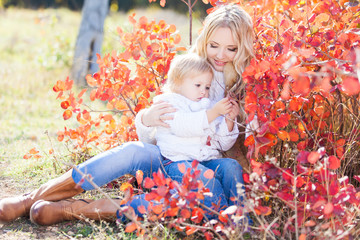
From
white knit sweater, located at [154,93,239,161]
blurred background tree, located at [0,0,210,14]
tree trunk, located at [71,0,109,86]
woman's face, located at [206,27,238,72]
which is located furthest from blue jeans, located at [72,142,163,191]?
blurred background tree, located at [0,0,210,14]

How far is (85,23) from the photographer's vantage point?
21.0ft

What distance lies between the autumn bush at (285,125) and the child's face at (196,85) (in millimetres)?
326

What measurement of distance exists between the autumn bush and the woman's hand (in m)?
0.29

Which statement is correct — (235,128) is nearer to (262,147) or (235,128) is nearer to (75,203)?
(262,147)

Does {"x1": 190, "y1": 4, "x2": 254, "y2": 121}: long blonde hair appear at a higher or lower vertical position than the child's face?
higher

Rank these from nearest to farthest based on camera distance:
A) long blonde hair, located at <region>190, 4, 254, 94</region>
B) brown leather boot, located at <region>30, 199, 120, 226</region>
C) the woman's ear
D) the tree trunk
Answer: brown leather boot, located at <region>30, 199, 120, 226</region> → long blonde hair, located at <region>190, 4, 254, 94</region> → the woman's ear → the tree trunk

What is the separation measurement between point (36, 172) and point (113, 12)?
11.4 m

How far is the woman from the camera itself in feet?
8.04

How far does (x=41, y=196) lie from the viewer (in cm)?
252

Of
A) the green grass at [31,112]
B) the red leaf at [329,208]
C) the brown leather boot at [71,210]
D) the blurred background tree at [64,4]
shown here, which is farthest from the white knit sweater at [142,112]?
the blurred background tree at [64,4]

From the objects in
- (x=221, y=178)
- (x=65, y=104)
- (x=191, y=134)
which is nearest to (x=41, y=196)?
(x=65, y=104)

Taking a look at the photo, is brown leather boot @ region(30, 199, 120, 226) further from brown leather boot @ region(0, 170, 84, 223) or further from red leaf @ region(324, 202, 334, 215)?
red leaf @ region(324, 202, 334, 215)

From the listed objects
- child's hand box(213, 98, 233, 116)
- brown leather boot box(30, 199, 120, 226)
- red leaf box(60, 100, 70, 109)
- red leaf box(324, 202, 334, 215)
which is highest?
child's hand box(213, 98, 233, 116)

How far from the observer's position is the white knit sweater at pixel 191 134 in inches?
100
